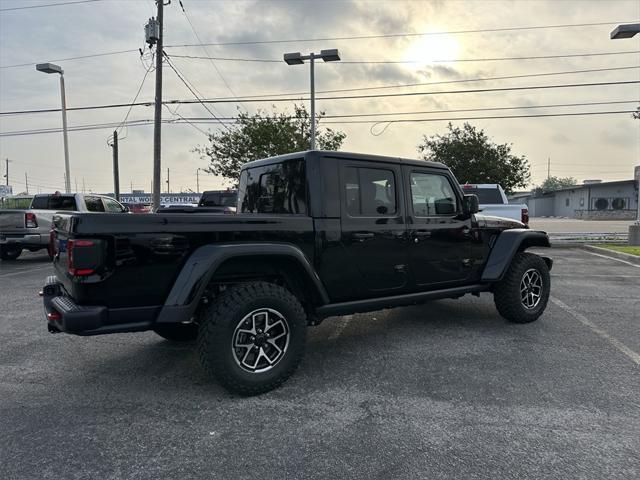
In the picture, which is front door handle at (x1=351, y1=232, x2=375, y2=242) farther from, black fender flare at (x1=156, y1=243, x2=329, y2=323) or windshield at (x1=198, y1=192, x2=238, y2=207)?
windshield at (x1=198, y1=192, x2=238, y2=207)

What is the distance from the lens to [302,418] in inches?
122

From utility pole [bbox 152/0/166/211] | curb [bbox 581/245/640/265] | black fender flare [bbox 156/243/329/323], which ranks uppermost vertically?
utility pole [bbox 152/0/166/211]

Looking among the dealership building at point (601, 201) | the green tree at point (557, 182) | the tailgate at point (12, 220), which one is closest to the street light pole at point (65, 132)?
the tailgate at point (12, 220)

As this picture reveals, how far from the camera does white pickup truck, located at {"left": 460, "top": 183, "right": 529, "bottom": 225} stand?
10242 millimetres

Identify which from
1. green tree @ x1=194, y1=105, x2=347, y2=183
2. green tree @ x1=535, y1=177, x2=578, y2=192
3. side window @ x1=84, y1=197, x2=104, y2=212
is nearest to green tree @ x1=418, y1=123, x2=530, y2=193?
green tree @ x1=194, y1=105, x2=347, y2=183

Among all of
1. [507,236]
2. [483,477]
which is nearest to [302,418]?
[483,477]

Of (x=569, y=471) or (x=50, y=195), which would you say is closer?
(x=569, y=471)

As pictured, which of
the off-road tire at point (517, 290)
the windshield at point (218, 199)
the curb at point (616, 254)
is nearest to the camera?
the off-road tire at point (517, 290)

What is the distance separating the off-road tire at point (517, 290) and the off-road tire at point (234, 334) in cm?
278

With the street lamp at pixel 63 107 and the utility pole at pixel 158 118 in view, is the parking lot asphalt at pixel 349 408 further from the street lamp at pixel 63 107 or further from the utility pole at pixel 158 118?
the street lamp at pixel 63 107

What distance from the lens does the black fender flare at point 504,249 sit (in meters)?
5.09

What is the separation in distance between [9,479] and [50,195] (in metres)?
12.3

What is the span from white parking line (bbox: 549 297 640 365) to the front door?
158 centimetres

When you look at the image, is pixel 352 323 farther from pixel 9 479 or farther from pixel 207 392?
pixel 9 479
